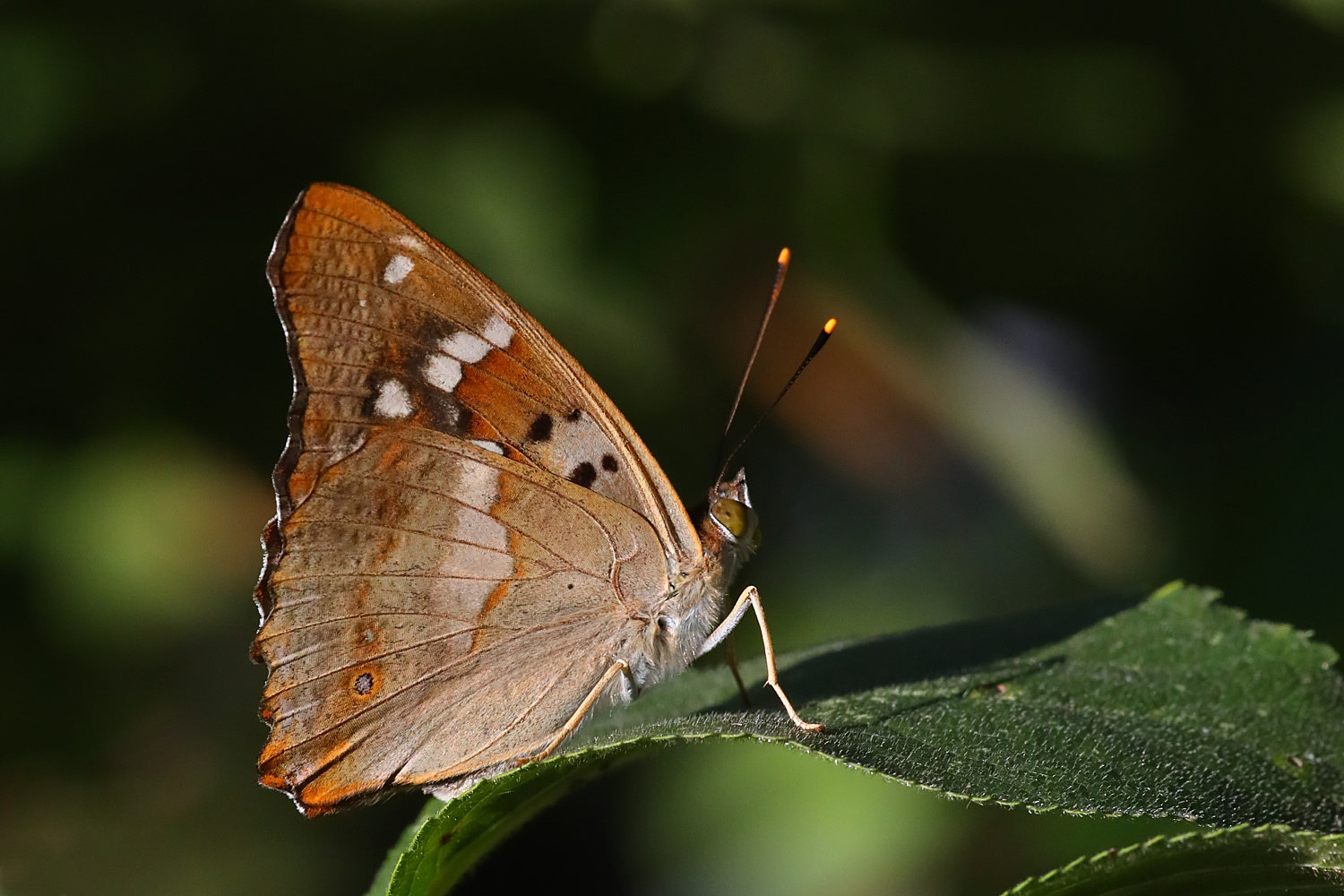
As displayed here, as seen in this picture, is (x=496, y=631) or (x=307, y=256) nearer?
(x=307, y=256)

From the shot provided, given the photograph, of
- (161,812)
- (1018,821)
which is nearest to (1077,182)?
(1018,821)

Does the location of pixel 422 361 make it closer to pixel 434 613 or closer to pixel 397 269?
Answer: pixel 397 269

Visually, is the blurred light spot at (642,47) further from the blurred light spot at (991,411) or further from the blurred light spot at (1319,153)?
the blurred light spot at (1319,153)

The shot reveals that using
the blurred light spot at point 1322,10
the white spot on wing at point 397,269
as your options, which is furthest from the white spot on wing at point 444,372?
the blurred light spot at point 1322,10

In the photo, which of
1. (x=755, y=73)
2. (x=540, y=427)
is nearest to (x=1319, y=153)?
(x=755, y=73)

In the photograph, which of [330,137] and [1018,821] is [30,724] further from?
[1018,821]

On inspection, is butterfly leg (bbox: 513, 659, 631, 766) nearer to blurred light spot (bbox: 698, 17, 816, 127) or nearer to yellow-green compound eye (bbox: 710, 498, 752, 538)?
yellow-green compound eye (bbox: 710, 498, 752, 538)
